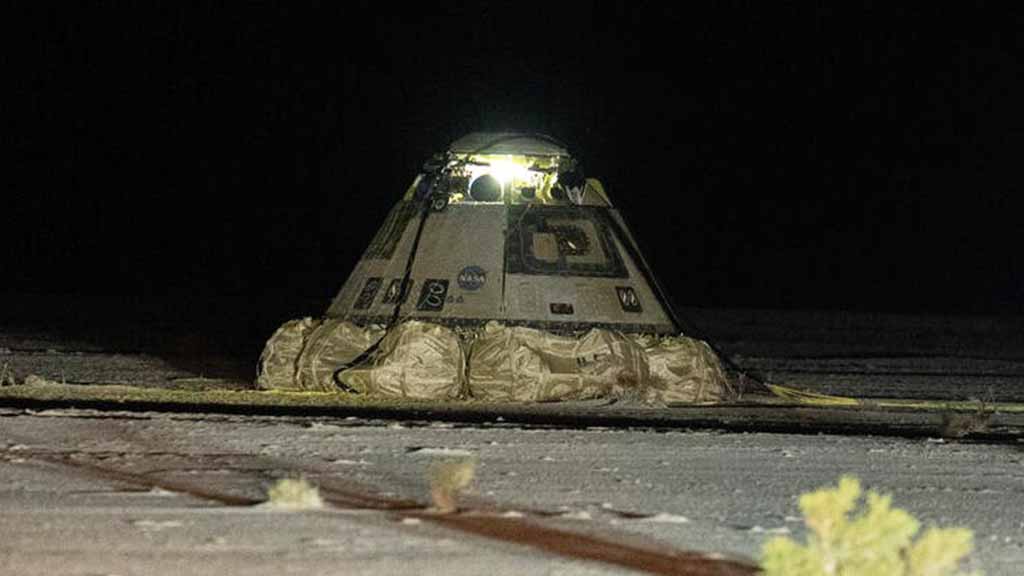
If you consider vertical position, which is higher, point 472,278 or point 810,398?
point 472,278

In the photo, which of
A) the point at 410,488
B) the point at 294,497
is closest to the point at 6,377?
the point at 410,488

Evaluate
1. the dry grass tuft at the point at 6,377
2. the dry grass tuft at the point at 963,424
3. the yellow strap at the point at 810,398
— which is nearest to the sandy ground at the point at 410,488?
the dry grass tuft at the point at 963,424

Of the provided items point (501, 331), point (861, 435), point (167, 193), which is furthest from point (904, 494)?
point (167, 193)

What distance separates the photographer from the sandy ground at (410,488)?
8578 millimetres

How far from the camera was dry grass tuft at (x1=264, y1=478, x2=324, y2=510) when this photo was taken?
Answer: 9812 millimetres

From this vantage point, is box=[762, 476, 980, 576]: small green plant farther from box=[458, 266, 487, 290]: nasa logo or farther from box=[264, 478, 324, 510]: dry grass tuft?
box=[458, 266, 487, 290]: nasa logo

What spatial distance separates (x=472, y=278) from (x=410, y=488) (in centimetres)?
544

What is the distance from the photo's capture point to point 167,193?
53.3 meters

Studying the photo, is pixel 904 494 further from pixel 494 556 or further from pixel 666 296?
→ pixel 666 296

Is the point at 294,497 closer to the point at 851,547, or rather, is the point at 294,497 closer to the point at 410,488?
the point at 410,488

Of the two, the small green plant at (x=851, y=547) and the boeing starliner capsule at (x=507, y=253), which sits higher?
the boeing starliner capsule at (x=507, y=253)

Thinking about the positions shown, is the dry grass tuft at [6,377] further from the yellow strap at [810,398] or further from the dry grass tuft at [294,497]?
the dry grass tuft at [294,497]

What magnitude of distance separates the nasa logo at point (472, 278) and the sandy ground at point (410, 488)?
211 centimetres

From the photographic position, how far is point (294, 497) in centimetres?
984
